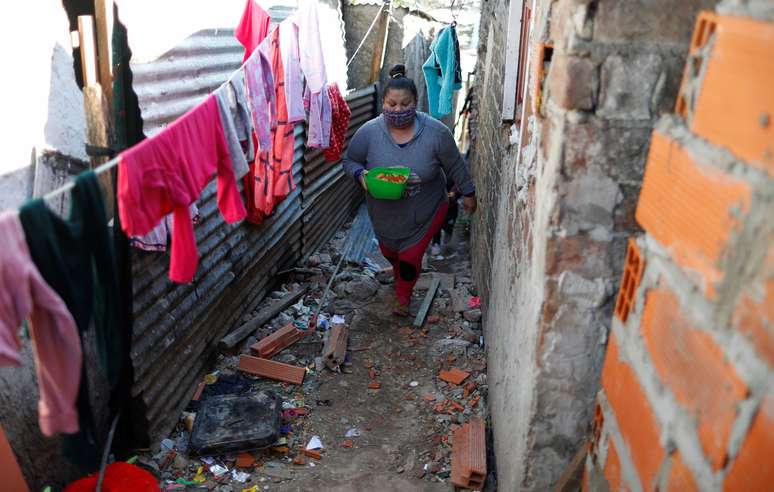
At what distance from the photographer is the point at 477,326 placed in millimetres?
5051

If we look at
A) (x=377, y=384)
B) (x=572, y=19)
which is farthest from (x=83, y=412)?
(x=377, y=384)

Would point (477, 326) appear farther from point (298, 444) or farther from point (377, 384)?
point (298, 444)

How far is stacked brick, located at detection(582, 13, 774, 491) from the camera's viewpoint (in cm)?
114

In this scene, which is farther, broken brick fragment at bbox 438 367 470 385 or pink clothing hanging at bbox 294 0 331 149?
broken brick fragment at bbox 438 367 470 385

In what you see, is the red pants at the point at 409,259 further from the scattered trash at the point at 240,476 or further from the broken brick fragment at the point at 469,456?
the scattered trash at the point at 240,476

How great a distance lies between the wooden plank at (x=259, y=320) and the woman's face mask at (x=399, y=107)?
6.39ft

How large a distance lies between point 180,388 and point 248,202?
1535 millimetres

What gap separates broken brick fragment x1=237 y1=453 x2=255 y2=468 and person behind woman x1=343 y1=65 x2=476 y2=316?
7.12ft

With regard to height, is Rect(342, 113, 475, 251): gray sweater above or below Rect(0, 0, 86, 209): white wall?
below

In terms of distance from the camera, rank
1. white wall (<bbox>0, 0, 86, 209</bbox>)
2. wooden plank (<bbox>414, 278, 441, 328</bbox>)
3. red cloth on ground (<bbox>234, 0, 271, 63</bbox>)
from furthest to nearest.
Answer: wooden plank (<bbox>414, 278, 441, 328</bbox>)
red cloth on ground (<bbox>234, 0, 271, 63</bbox>)
white wall (<bbox>0, 0, 86, 209</bbox>)

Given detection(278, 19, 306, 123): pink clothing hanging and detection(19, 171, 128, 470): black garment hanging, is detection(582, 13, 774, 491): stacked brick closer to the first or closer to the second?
detection(19, 171, 128, 470): black garment hanging

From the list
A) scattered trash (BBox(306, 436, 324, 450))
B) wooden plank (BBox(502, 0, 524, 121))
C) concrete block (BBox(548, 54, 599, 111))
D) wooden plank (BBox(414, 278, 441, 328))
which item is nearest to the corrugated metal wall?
scattered trash (BBox(306, 436, 324, 450))

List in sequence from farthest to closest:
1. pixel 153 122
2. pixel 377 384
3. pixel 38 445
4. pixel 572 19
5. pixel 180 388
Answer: pixel 377 384 < pixel 180 388 < pixel 153 122 < pixel 38 445 < pixel 572 19

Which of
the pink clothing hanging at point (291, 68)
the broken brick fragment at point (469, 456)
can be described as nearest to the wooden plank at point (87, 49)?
the pink clothing hanging at point (291, 68)
